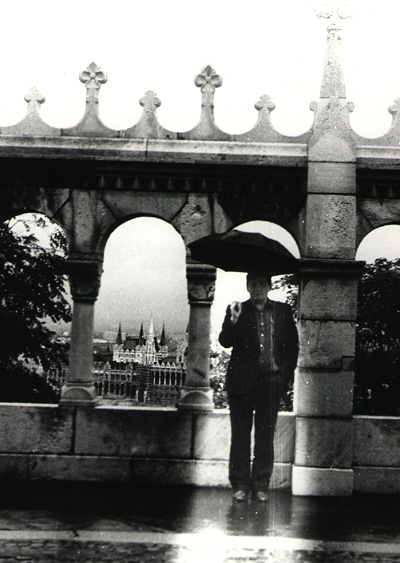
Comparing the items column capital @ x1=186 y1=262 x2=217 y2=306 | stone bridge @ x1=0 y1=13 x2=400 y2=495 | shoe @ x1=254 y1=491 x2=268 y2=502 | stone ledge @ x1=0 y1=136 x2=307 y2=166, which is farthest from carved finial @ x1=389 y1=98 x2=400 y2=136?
shoe @ x1=254 y1=491 x2=268 y2=502

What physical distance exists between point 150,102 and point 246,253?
7.58ft

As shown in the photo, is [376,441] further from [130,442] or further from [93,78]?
[93,78]

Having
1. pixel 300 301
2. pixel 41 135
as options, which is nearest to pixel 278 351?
pixel 300 301

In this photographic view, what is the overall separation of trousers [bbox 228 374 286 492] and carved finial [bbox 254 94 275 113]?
2835 mm

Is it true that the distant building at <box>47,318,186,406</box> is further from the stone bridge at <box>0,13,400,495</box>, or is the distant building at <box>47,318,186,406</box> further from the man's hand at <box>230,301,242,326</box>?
the man's hand at <box>230,301,242,326</box>

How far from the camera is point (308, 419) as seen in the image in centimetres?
737

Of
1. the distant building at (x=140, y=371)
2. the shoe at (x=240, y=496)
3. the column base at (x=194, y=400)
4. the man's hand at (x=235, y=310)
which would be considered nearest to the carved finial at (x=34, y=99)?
the distant building at (x=140, y=371)

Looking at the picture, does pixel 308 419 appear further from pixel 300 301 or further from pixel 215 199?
pixel 215 199

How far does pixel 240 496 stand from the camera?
6.63 metres

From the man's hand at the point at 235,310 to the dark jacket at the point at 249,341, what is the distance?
27mm

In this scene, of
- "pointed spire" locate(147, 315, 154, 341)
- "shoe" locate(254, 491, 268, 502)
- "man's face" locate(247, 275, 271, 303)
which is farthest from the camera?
"pointed spire" locate(147, 315, 154, 341)

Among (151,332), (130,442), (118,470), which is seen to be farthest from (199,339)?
(118,470)

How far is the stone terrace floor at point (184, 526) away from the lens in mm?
5270

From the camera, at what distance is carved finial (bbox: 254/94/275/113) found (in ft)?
25.1
